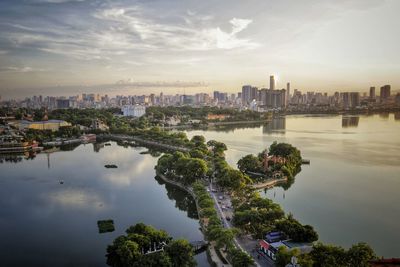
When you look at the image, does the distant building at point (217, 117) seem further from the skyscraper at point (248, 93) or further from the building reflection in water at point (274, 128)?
the skyscraper at point (248, 93)

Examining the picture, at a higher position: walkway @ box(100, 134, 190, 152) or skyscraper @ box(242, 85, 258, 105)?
skyscraper @ box(242, 85, 258, 105)

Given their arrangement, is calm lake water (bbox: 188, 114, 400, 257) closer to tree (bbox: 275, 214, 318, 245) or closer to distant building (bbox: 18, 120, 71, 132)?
tree (bbox: 275, 214, 318, 245)

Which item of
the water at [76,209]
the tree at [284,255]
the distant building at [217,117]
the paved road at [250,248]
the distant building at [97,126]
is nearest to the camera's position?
the tree at [284,255]

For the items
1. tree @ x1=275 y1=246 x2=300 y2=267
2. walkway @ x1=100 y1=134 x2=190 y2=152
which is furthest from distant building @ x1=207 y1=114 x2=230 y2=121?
tree @ x1=275 y1=246 x2=300 y2=267

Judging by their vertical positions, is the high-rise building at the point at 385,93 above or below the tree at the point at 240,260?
above

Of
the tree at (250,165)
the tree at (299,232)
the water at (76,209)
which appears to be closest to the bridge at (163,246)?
the water at (76,209)

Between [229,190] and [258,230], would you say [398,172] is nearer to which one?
[229,190]
